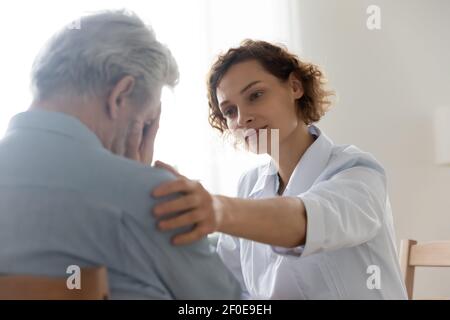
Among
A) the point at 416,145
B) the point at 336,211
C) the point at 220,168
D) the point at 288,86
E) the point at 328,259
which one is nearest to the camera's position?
the point at 336,211

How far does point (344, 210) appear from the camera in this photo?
1.09m

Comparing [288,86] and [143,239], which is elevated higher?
[288,86]

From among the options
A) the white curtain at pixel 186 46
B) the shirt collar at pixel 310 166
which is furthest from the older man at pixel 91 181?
the white curtain at pixel 186 46

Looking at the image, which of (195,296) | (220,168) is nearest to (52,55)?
(195,296)

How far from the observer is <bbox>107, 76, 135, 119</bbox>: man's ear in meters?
0.91

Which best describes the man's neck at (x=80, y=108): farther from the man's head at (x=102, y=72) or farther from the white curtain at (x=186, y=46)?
the white curtain at (x=186, y=46)

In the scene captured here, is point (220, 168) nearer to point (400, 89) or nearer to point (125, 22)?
point (400, 89)

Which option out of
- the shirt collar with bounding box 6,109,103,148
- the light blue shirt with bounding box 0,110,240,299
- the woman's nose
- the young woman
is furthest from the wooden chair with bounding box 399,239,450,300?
the shirt collar with bounding box 6,109,103,148

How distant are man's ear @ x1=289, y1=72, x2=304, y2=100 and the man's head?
68 cm

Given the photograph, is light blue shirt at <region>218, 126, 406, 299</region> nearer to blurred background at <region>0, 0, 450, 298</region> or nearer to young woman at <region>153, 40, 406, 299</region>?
young woman at <region>153, 40, 406, 299</region>

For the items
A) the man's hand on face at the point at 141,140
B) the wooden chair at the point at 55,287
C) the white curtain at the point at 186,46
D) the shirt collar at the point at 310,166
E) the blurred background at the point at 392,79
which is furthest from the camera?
the blurred background at the point at 392,79

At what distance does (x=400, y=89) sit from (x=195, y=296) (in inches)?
92.5

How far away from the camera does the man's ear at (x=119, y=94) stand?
91cm

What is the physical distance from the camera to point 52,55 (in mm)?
917
